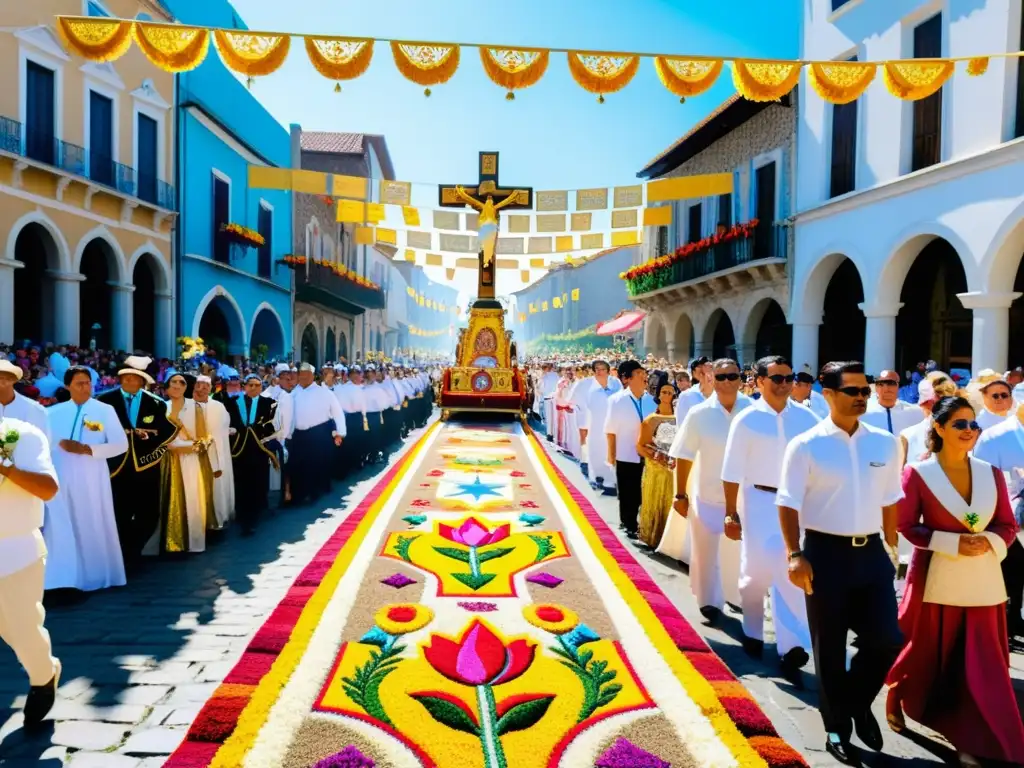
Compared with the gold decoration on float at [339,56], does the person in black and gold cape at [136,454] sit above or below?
below

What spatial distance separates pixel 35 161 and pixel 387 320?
4168 centimetres

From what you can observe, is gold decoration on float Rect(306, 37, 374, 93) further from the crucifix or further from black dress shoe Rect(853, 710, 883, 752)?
the crucifix

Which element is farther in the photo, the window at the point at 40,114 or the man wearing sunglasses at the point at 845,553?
the window at the point at 40,114

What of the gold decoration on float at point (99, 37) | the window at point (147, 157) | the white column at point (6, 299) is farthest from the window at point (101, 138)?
the gold decoration on float at point (99, 37)

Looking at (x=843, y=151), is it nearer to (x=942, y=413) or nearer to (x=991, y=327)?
(x=991, y=327)

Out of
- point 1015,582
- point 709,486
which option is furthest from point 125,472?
point 1015,582

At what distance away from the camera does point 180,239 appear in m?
18.2

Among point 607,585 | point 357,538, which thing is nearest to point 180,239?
point 357,538

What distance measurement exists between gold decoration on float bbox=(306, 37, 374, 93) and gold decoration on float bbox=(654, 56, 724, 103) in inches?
134

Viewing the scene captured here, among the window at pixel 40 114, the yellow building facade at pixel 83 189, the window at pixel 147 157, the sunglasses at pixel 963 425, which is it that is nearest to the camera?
the sunglasses at pixel 963 425

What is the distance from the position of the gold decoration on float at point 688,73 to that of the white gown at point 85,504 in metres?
6.94

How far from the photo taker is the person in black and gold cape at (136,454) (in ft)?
20.5

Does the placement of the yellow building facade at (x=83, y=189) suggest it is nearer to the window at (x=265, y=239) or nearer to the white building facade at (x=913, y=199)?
the window at (x=265, y=239)

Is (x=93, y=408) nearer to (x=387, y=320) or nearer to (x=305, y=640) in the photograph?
(x=305, y=640)
